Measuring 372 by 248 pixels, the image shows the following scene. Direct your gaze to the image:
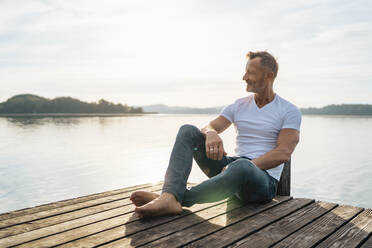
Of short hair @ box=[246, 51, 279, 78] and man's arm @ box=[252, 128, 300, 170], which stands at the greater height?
short hair @ box=[246, 51, 279, 78]

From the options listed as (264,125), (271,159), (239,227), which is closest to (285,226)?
(239,227)

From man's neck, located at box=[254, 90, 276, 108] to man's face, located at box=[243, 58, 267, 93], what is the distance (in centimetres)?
8

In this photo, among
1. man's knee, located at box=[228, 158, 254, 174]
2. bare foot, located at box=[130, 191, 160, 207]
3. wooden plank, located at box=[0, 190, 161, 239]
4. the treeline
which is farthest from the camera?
the treeline

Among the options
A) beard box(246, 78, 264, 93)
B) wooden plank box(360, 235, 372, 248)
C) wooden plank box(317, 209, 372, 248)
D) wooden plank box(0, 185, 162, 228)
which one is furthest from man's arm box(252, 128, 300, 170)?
wooden plank box(0, 185, 162, 228)

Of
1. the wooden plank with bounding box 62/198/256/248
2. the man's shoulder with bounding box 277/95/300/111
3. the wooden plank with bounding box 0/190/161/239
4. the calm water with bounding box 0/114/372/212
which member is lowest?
the calm water with bounding box 0/114/372/212

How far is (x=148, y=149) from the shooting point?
17.9 meters

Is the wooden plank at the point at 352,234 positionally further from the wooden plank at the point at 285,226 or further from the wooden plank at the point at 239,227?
the wooden plank at the point at 239,227

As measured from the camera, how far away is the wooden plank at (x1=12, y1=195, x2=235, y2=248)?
231 centimetres

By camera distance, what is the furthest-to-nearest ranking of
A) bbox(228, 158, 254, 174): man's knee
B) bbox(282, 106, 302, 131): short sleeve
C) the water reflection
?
the water reflection < bbox(282, 106, 302, 131): short sleeve < bbox(228, 158, 254, 174): man's knee

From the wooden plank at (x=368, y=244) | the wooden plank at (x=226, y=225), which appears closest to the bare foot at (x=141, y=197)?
the wooden plank at (x=226, y=225)

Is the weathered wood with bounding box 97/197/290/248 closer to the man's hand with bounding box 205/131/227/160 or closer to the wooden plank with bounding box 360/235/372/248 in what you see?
the man's hand with bounding box 205/131/227/160

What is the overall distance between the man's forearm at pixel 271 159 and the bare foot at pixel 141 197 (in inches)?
39.0

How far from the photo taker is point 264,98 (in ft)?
11.0

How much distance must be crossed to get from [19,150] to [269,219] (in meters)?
15.8
